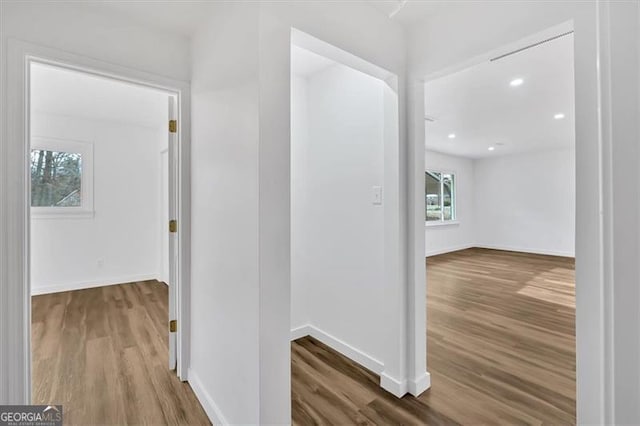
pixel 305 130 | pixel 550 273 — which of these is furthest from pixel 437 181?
pixel 305 130

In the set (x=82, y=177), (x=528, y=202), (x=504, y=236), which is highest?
(x=82, y=177)

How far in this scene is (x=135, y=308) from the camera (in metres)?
3.48

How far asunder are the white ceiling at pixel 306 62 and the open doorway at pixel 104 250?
1044 millimetres

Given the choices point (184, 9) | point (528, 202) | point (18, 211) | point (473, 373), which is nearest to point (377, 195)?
point (473, 373)

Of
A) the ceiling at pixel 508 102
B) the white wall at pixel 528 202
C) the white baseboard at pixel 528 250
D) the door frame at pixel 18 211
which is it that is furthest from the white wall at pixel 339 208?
the white baseboard at pixel 528 250

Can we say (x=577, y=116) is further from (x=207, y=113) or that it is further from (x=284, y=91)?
(x=207, y=113)

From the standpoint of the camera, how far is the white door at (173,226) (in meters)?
2.14

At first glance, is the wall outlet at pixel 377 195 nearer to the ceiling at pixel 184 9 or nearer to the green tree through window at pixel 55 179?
the ceiling at pixel 184 9

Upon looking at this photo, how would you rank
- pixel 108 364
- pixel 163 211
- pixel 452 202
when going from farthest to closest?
pixel 452 202 < pixel 163 211 < pixel 108 364

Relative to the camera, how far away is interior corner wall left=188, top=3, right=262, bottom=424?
1.31 m

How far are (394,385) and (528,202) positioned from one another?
758cm

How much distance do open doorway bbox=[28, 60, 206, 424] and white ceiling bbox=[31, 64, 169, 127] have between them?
0.05 ft

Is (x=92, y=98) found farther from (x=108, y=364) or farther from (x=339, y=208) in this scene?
(x=339, y=208)

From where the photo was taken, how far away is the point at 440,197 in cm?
743
